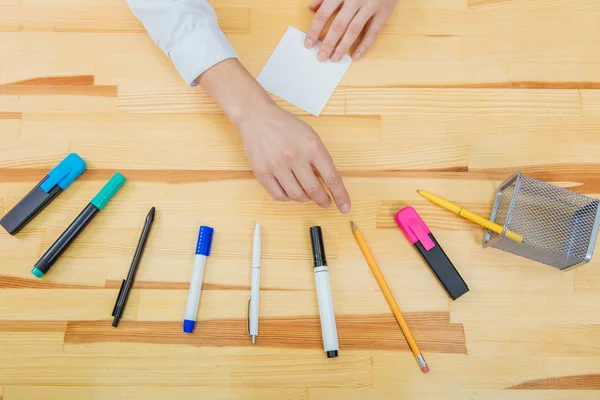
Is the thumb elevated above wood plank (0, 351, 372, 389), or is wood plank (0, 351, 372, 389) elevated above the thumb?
the thumb

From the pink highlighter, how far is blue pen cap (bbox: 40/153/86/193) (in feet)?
1.72

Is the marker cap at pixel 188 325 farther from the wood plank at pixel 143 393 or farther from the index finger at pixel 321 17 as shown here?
the index finger at pixel 321 17

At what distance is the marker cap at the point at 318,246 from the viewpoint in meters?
0.70

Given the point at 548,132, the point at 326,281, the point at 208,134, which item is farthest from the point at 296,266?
the point at 548,132

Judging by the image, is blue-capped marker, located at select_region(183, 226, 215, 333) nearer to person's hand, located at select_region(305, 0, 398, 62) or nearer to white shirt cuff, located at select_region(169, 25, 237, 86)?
white shirt cuff, located at select_region(169, 25, 237, 86)

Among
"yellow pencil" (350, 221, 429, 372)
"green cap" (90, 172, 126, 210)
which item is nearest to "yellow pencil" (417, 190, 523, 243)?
"yellow pencil" (350, 221, 429, 372)

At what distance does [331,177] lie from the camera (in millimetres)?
698

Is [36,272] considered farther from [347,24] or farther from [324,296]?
[347,24]

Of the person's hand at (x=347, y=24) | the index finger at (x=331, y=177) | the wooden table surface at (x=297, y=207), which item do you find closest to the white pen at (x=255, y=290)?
the wooden table surface at (x=297, y=207)

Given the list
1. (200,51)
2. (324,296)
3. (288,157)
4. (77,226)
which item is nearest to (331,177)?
(288,157)

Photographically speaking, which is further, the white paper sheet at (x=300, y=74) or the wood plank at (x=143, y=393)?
the white paper sheet at (x=300, y=74)

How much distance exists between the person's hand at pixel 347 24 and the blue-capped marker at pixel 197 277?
37 cm

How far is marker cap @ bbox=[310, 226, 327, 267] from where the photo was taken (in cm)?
70

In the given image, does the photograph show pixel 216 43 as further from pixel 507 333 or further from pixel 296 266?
pixel 507 333
